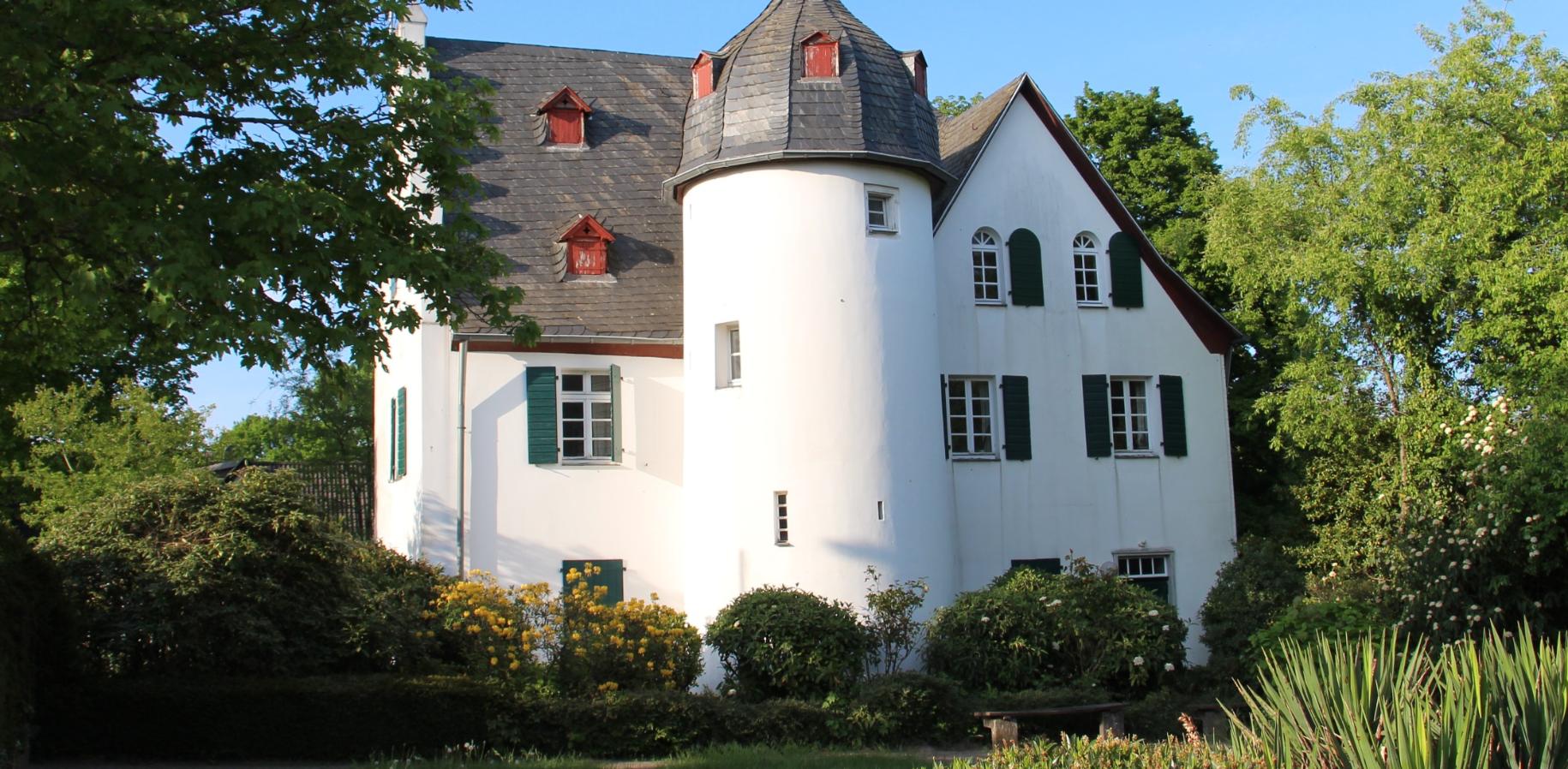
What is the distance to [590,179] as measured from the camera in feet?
75.8

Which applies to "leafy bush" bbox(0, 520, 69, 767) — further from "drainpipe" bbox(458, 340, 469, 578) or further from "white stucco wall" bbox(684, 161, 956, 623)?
"white stucco wall" bbox(684, 161, 956, 623)

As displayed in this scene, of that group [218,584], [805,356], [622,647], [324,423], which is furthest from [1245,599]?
[324,423]

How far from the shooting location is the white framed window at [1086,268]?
2319 cm

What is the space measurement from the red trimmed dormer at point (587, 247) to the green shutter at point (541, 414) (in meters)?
1.73

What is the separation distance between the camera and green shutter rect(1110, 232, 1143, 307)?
23219 mm

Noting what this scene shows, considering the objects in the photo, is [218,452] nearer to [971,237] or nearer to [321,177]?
[971,237]

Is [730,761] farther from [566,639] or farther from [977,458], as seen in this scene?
[977,458]

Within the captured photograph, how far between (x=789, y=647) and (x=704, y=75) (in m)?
8.79

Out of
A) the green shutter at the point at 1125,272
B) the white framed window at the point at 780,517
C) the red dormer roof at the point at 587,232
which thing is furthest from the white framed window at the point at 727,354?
the green shutter at the point at 1125,272

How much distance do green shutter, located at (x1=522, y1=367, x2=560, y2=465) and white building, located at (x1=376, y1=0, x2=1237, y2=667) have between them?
0.13 ft

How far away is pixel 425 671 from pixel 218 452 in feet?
70.4

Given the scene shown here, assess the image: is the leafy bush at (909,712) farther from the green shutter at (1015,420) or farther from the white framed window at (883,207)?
the white framed window at (883,207)

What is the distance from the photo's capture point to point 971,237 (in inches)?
885

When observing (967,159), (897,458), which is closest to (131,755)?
(897,458)
